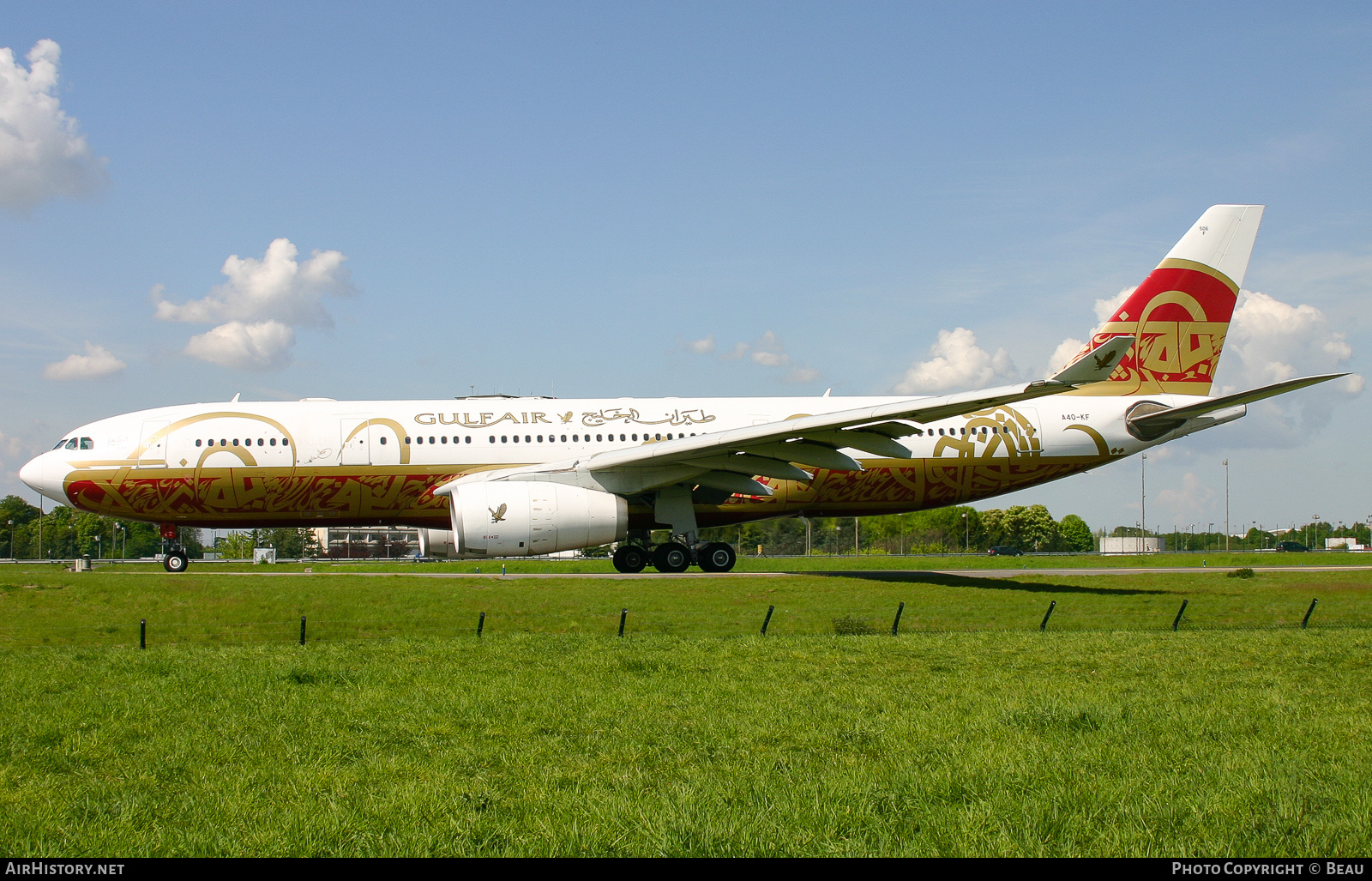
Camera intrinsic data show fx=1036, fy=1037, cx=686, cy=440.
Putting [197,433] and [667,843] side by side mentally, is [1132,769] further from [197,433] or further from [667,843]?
[197,433]

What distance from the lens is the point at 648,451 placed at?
23.3 metres

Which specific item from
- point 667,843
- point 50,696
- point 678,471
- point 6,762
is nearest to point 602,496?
point 678,471

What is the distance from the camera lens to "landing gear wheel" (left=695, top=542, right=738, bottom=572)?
26000mm

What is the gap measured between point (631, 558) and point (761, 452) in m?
4.99

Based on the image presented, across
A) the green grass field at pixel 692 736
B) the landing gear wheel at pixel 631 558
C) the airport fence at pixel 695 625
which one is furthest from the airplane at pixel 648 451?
the green grass field at pixel 692 736

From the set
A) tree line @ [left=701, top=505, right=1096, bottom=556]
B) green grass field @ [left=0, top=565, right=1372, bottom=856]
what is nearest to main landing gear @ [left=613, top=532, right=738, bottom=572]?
green grass field @ [left=0, top=565, right=1372, bottom=856]

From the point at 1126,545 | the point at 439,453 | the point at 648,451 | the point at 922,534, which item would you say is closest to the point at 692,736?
the point at 648,451

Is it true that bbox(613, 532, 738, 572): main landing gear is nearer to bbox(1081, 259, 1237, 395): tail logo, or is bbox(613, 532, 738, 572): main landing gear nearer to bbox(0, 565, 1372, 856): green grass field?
bbox(0, 565, 1372, 856): green grass field

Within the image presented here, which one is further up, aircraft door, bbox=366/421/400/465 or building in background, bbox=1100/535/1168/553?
aircraft door, bbox=366/421/400/465

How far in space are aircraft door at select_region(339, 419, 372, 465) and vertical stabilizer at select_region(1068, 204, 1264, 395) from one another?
18.4 metres

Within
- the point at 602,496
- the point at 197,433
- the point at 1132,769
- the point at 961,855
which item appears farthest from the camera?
the point at 197,433

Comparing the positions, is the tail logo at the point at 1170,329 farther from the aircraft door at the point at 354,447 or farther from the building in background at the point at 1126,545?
the building in background at the point at 1126,545

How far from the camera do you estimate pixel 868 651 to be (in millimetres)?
13227

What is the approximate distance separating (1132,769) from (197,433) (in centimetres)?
2427
